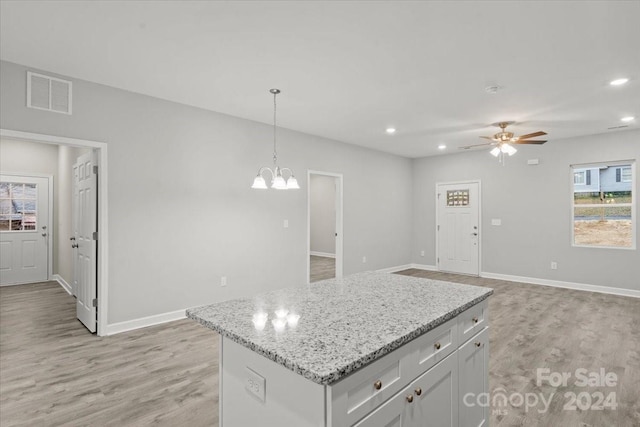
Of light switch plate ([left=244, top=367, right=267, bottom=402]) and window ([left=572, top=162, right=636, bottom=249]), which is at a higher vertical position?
window ([left=572, top=162, right=636, bottom=249])

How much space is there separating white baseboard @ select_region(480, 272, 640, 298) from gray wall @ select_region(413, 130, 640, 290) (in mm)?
66

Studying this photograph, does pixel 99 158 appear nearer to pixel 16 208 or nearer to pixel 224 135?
pixel 224 135

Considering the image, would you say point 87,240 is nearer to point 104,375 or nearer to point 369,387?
point 104,375

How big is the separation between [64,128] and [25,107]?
1.07 ft

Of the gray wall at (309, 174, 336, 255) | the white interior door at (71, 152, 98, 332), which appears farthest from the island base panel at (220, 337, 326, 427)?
the gray wall at (309, 174, 336, 255)

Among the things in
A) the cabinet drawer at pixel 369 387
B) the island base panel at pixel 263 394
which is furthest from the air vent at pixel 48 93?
the cabinet drawer at pixel 369 387

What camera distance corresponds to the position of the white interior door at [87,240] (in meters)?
3.62

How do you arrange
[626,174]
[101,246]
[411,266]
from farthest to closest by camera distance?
[411,266] → [626,174] → [101,246]

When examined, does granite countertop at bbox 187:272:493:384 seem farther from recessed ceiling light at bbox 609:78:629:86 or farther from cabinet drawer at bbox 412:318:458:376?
recessed ceiling light at bbox 609:78:629:86

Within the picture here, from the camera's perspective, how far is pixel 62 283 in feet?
19.7

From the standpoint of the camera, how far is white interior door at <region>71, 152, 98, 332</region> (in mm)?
3623

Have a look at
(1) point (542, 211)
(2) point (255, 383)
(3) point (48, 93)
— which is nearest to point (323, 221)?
(1) point (542, 211)

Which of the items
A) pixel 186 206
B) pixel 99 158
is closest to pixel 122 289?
pixel 186 206

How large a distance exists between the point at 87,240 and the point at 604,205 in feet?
25.4
